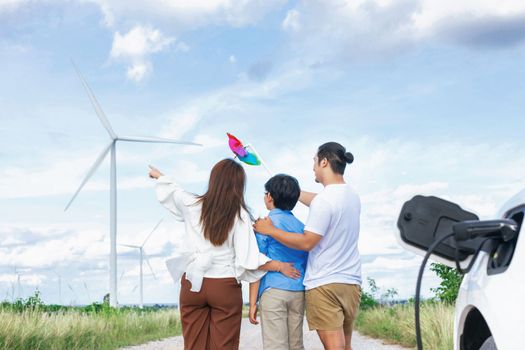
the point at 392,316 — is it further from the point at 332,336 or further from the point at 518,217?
the point at 518,217

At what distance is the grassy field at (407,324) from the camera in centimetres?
950

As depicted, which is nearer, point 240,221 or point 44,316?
point 240,221

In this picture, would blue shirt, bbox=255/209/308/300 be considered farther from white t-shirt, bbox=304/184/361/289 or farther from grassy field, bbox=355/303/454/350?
grassy field, bbox=355/303/454/350

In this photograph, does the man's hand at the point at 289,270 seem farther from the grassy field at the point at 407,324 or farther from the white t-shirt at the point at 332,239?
the grassy field at the point at 407,324

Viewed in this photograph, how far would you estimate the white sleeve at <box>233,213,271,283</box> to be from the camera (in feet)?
16.4

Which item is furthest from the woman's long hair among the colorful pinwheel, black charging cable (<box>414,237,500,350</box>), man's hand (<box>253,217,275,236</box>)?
black charging cable (<box>414,237,500,350</box>)

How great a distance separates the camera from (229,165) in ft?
17.5

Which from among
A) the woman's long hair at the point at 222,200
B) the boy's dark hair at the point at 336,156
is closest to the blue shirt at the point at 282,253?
the woman's long hair at the point at 222,200

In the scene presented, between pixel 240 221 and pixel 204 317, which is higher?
A: pixel 240 221

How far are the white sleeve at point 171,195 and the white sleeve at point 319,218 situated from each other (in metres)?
1.02

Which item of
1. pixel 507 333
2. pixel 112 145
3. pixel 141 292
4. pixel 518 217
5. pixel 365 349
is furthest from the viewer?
pixel 141 292

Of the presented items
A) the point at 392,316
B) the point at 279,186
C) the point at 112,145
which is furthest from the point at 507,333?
the point at 112,145

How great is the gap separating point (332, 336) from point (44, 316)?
686 cm

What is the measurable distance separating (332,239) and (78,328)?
7207 millimetres
